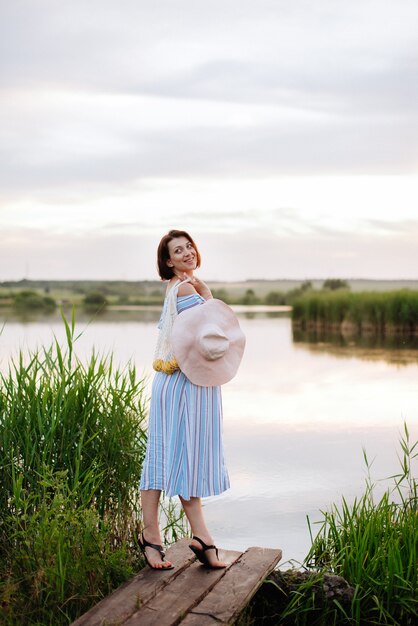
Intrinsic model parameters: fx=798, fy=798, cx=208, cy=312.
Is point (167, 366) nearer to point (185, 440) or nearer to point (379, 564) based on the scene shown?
point (185, 440)

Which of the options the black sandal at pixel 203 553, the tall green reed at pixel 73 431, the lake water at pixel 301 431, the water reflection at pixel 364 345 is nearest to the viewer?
the black sandal at pixel 203 553

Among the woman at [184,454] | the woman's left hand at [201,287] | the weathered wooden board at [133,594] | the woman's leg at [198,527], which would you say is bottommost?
the weathered wooden board at [133,594]

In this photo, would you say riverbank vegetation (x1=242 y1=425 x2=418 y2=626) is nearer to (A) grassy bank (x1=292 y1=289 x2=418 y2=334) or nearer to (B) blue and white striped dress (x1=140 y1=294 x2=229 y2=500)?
(B) blue and white striped dress (x1=140 y1=294 x2=229 y2=500)

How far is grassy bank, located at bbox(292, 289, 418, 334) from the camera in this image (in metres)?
21.4

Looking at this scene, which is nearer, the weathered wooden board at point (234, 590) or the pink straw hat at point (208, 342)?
the weathered wooden board at point (234, 590)

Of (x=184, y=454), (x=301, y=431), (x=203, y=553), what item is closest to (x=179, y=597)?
(x=203, y=553)

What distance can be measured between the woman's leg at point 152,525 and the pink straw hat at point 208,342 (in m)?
0.54

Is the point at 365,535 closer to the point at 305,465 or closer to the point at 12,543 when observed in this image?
the point at 12,543

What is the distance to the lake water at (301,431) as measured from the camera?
5.59 meters

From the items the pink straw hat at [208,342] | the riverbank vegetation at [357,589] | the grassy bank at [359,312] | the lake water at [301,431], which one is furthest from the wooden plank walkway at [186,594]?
the grassy bank at [359,312]

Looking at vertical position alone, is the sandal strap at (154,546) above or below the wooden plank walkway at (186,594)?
above

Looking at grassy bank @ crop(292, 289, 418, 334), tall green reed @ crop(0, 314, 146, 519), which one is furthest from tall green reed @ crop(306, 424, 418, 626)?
grassy bank @ crop(292, 289, 418, 334)

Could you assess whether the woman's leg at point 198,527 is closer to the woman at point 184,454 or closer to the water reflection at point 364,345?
the woman at point 184,454

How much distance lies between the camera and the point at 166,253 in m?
3.47
